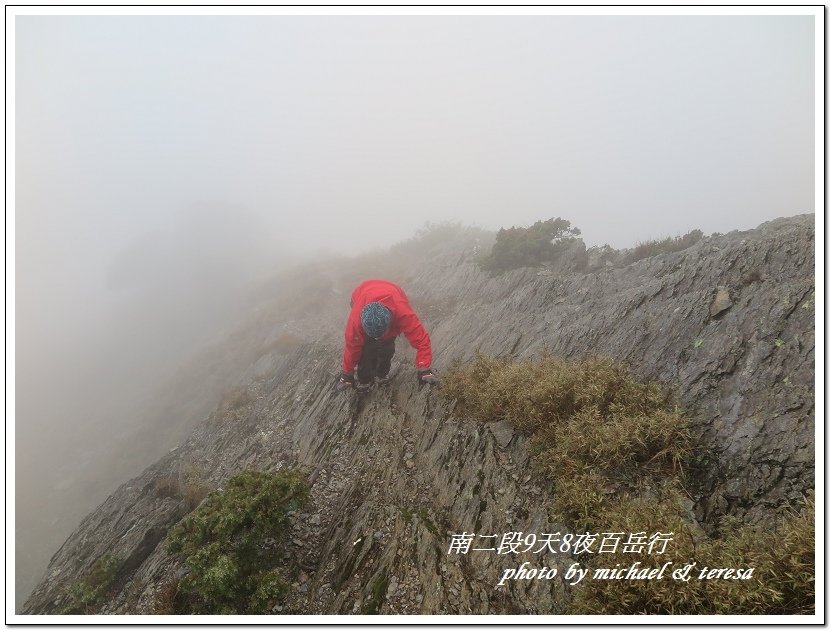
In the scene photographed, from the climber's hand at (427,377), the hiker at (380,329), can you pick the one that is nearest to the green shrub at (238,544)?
the hiker at (380,329)

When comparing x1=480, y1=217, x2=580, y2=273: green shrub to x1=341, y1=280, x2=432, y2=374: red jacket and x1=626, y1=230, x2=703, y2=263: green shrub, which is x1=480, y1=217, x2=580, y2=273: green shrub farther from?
x1=341, y1=280, x2=432, y2=374: red jacket

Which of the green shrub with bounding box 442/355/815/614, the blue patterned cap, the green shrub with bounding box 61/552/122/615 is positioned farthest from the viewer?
the blue patterned cap

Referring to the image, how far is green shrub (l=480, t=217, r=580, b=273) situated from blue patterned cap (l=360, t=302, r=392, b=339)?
975 cm

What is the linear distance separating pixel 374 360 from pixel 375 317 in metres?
1.95

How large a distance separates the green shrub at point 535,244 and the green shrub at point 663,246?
3.18 meters

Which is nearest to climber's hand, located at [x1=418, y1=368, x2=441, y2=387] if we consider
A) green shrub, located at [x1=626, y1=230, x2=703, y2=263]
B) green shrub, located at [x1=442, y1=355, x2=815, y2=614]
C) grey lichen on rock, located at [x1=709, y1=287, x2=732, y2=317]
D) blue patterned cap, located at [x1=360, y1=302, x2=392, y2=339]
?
green shrub, located at [x1=442, y1=355, x2=815, y2=614]

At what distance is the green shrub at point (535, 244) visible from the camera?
15930mm

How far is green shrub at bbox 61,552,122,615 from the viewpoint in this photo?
250 inches

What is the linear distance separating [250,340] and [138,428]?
8.50m

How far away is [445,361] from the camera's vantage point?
1218 cm

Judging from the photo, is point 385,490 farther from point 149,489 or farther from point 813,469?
point 149,489

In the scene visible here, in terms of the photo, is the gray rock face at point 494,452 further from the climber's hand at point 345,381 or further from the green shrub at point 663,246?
the green shrub at point 663,246

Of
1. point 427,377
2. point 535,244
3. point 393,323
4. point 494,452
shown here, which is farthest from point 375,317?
point 535,244

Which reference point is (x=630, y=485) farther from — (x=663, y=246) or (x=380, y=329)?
(x=663, y=246)
